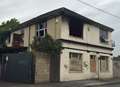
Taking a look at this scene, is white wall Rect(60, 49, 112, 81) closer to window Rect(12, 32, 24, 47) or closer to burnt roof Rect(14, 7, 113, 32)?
burnt roof Rect(14, 7, 113, 32)

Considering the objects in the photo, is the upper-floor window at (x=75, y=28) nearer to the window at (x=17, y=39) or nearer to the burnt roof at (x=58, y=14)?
the burnt roof at (x=58, y=14)

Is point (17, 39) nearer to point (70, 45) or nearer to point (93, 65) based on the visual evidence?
point (70, 45)

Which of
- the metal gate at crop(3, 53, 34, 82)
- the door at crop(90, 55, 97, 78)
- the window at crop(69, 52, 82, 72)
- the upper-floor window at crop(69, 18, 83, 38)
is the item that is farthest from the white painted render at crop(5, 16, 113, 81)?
the metal gate at crop(3, 53, 34, 82)

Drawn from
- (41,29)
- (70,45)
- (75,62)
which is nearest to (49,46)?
(70,45)

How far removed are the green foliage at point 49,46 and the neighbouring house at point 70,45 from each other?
0.50m

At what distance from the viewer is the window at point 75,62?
24.2 m

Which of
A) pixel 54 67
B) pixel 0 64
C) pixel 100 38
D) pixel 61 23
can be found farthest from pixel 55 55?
pixel 100 38

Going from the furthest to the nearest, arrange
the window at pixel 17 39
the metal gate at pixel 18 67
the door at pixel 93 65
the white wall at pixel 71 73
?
the window at pixel 17 39
the door at pixel 93 65
the white wall at pixel 71 73
the metal gate at pixel 18 67

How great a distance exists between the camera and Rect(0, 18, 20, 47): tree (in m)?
32.2

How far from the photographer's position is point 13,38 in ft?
97.1

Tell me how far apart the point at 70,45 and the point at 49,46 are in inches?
97.9

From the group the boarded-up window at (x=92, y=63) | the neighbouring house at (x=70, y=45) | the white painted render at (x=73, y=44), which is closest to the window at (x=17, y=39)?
the neighbouring house at (x=70, y=45)

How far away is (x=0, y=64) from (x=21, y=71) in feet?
10.8

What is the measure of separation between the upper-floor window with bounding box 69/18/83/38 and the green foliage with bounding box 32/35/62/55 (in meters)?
2.39
